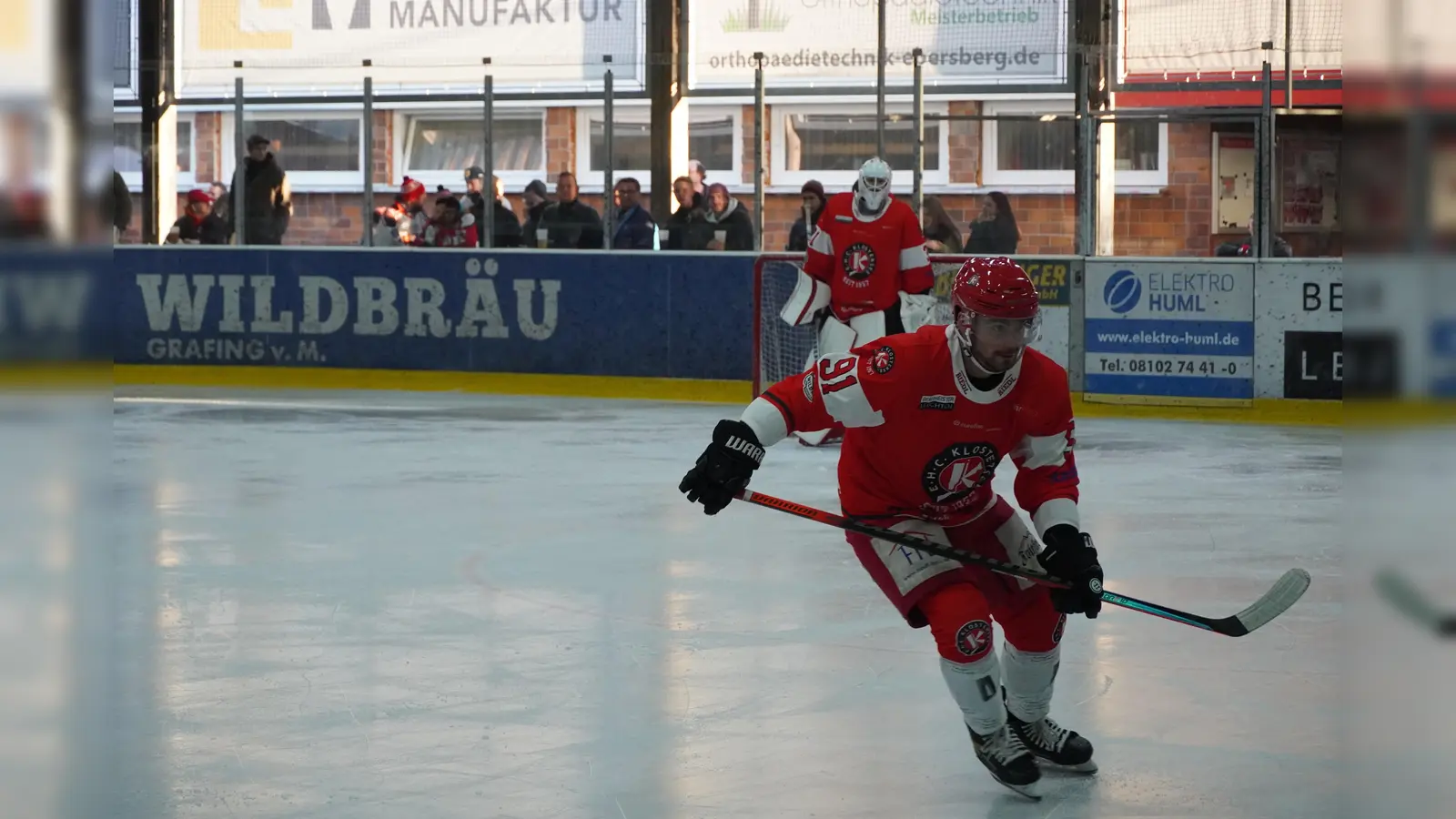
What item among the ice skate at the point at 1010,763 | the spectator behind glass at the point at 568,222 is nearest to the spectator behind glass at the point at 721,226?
the spectator behind glass at the point at 568,222

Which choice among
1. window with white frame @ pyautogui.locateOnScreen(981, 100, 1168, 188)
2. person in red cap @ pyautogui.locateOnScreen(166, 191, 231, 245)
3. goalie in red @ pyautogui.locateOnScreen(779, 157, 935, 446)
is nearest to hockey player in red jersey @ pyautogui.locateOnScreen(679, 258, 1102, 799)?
goalie in red @ pyautogui.locateOnScreen(779, 157, 935, 446)

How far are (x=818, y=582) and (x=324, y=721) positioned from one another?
2.31 metres

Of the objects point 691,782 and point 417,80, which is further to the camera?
point 417,80

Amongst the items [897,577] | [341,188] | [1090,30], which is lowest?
[897,577]

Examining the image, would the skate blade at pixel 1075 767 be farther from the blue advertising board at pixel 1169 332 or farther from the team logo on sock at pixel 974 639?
the blue advertising board at pixel 1169 332

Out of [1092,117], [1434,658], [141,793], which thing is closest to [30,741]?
[1434,658]

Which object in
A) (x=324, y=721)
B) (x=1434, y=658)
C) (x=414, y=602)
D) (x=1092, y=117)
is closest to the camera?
(x=1434, y=658)

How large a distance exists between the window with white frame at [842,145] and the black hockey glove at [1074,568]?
792 cm

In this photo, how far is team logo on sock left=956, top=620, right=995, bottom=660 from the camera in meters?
3.82

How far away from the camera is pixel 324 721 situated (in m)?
4.47

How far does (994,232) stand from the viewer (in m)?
12.3

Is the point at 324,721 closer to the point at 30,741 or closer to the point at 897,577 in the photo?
the point at 897,577

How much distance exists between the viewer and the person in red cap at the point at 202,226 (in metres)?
14.1

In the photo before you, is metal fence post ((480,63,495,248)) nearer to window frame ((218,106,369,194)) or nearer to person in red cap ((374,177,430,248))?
person in red cap ((374,177,430,248))
